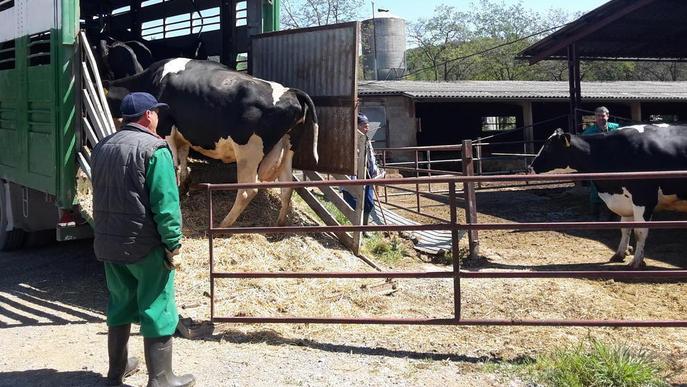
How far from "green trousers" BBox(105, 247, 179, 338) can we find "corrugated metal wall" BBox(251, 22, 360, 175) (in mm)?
3410

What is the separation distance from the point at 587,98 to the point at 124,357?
65.2 feet

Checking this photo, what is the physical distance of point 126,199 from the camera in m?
3.88

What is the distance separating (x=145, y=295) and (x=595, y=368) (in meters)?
2.62

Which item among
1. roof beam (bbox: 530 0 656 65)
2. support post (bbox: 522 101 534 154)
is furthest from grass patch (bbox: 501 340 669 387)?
support post (bbox: 522 101 534 154)

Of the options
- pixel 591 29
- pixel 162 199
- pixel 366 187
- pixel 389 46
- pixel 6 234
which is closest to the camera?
pixel 162 199

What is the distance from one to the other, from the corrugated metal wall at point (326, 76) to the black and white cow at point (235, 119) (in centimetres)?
32

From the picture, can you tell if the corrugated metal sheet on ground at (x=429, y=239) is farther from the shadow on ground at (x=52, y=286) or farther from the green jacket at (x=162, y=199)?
the green jacket at (x=162, y=199)

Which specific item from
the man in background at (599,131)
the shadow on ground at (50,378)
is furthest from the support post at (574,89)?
the shadow on ground at (50,378)

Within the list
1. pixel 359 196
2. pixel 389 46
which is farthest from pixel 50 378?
pixel 389 46

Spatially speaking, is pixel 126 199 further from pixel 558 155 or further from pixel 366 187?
pixel 558 155

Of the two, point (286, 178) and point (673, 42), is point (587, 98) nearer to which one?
point (673, 42)

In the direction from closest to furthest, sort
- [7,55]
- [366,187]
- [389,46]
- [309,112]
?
[309,112]
[7,55]
[366,187]
[389,46]

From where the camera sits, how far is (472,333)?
16.8ft

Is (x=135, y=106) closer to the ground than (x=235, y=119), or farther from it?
closer to the ground
